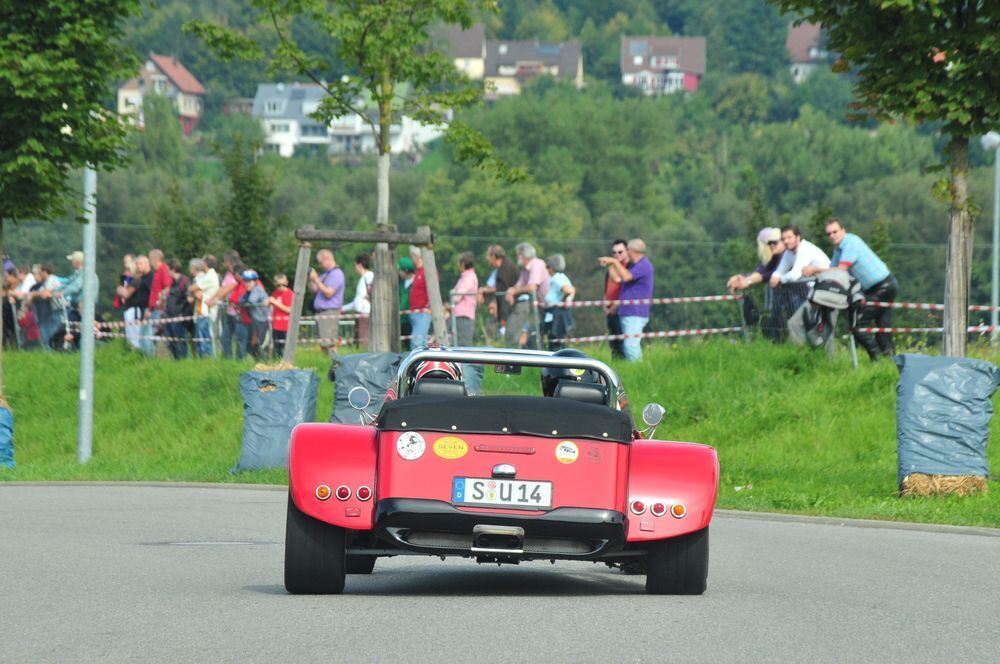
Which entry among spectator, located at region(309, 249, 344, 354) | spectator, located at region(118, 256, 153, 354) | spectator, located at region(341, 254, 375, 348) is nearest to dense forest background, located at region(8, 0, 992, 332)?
spectator, located at region(118, 256, 153, 354)

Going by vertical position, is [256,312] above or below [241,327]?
above

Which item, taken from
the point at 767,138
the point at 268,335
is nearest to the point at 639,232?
the point at 767,138

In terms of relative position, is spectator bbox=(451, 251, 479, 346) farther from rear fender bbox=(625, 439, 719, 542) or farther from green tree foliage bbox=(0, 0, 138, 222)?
rear fender bbox=(625, 439, 719, 542)

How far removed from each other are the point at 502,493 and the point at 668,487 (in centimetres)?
83

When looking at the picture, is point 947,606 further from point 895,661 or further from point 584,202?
point 584,202

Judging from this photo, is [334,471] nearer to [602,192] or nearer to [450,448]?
[450,448]

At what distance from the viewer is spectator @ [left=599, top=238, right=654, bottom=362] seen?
23953 mm

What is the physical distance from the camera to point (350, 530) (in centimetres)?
966

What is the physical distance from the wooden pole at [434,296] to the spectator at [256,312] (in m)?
4.81

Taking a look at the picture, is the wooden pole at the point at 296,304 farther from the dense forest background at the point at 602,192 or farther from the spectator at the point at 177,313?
the dense forest background at the point at 602,192

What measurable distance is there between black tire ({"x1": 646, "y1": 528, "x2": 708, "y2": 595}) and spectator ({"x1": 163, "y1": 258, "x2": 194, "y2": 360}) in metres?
20.1

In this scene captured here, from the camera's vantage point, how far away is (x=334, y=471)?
9383 millimetres

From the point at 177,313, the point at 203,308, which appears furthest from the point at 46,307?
the point at 203,308

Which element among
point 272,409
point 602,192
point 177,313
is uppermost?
point 602,192
